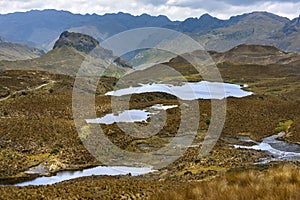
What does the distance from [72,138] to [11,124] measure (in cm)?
748

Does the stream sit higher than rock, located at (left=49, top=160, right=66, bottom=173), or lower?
higher

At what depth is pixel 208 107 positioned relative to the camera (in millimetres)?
63094

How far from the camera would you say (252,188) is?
482 inches

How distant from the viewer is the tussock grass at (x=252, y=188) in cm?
1143

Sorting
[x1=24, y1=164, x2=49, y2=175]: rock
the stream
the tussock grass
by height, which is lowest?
[x1=24, y1=164, x2=49, y2=175]: rock

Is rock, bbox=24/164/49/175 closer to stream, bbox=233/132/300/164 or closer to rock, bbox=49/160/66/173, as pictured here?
rock, bbox=49/160/66/173

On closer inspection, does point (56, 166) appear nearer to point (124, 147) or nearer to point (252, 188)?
point (124, 147)

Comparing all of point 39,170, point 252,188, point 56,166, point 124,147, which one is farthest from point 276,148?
point 252,188

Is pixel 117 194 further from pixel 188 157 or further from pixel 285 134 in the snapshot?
pixel 285 134

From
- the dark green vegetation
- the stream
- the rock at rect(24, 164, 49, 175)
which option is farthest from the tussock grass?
the rock at rect(24, 164, 49, 175)

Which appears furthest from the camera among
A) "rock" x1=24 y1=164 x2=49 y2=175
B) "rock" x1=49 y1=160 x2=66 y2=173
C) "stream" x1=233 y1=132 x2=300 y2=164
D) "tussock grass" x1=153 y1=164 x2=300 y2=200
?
"stream" x1=233 y1=132 x2=300 y2=164

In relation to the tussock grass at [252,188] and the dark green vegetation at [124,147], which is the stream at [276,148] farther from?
the tussock grass at [252,188]

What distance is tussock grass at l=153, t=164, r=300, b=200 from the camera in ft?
37.5

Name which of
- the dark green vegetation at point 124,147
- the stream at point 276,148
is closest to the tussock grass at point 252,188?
the dark green vegetation at point 124,147
